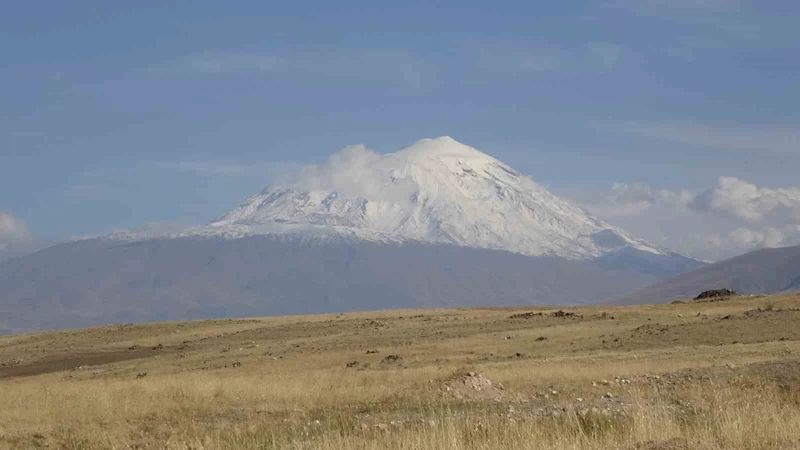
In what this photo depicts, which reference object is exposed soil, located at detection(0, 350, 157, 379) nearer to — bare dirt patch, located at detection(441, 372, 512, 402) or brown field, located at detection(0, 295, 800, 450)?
brown field, located at detection(0, 295, 800, 450)

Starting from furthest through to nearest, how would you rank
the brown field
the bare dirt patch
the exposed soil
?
1. the exposed soil
2. the bare dirt patch
3. the brown field

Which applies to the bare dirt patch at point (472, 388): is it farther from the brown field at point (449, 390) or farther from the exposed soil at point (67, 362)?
the exposed soil at point (67, 362)

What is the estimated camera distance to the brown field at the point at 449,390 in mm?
14945

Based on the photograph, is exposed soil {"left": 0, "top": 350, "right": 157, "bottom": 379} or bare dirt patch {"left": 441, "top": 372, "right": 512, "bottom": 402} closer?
bare dirt patch {"left": 441, "top": 372, "right": 512, "bottom": 402}

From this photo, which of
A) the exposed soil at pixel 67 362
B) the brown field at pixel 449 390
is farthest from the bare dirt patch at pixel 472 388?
the exposed soil at pixel 67 362

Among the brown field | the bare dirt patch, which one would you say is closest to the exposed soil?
the brown field

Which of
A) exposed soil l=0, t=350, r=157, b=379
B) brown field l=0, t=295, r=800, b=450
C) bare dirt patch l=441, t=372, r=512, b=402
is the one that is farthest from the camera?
exposed soil l=0, t=350, r=157, b=379

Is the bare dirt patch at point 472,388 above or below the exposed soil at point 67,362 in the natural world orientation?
below

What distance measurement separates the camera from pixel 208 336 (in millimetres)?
59750

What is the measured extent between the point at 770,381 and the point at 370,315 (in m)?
48.8

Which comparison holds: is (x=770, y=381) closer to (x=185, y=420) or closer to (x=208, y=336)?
A: (x=185, y=420)

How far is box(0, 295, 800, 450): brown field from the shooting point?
49.0 feet

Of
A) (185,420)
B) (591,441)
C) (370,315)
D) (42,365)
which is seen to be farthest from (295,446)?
(370,315)

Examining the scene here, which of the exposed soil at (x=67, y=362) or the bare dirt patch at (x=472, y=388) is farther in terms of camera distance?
the exposed soil at (x=67, y=362)
